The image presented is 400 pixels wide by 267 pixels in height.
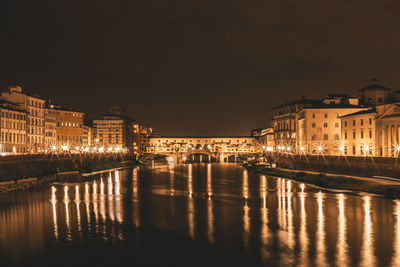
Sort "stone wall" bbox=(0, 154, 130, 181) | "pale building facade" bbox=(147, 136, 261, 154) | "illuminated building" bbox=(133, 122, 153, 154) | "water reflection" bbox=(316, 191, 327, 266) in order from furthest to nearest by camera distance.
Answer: "pale building facade" bbox=(147, 136, 261, 154), "illuminated building" bbox=(133, 122, 153, 154), "stone wall" bbox=(0, 154, 130, 181), "water reflection" bbox=(316, 191, 327, 266)

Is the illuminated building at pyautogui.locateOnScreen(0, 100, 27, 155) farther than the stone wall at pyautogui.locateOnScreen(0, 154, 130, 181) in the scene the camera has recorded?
Yes

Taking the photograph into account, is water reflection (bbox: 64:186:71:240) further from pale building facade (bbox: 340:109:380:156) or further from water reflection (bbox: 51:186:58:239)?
pale building facade (bbox: 340:109:380:156)

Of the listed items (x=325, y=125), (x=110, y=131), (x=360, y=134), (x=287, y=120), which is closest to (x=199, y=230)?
(x=360, y=134)

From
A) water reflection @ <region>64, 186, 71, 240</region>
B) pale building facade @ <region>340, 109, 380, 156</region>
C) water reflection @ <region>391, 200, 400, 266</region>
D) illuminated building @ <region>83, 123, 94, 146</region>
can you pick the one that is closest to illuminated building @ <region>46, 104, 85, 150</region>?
illuminated building @ <region>83, 123, 94, 146</region>

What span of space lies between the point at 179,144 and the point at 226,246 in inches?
6311

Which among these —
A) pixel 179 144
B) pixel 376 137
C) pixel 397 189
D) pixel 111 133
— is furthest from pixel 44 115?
pixel 179 144

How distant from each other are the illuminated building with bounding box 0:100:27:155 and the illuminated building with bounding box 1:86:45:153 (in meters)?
2.49

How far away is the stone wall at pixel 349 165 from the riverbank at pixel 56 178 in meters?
33.4

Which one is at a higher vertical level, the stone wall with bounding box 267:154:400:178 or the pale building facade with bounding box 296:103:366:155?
the pale building facade with bounding box 296:103:366:155

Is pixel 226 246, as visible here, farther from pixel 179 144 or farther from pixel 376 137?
pixel 179 144

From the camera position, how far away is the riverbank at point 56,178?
43.9 meters

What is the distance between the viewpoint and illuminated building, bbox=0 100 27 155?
66006mm

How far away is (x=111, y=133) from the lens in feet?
426

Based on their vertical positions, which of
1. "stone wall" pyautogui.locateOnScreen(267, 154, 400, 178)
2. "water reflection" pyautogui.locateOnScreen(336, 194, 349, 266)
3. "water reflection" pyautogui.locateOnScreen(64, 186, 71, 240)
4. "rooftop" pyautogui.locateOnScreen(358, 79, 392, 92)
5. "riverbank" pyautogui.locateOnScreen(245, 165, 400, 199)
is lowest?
"water reflection" pyautogui.locateOnScreen(336, 194, 349, 266)
